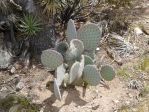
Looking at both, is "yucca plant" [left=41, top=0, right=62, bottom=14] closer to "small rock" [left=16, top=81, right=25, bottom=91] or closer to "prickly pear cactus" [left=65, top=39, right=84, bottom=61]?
Result: "prickly pear cactus" [left=65, top=39, right=84, bottom=61]

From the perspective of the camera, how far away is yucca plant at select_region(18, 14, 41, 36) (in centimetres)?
534

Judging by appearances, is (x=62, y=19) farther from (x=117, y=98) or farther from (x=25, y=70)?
(x=117, y=98)

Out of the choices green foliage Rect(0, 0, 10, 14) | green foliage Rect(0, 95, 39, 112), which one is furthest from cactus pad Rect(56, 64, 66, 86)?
green foliage Rect(0, 0, 10, 14)

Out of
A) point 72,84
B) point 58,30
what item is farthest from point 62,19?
point 72,84

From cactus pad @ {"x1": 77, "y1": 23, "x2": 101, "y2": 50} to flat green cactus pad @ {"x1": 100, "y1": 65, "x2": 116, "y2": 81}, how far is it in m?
0.28

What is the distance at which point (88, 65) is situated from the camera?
16.0 feet

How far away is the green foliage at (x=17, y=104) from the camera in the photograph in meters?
4.86

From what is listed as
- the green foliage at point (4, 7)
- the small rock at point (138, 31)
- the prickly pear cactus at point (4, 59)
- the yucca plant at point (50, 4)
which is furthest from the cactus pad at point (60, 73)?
the small rock at point (138, 31)

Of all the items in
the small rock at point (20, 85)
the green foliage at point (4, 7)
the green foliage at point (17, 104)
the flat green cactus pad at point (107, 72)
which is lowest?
the green foliage at point (17, 104)

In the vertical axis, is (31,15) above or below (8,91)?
above

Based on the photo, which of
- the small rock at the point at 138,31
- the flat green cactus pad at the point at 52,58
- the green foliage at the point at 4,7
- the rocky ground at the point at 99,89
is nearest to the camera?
the flat green cactus pad at the point at 52,58

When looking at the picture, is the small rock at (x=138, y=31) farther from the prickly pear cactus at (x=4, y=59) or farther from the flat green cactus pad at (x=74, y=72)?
the prickly pear cactus at (x=4, y=59)

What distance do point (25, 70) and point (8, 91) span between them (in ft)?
1.41

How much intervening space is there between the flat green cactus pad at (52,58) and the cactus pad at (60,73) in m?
0.06
